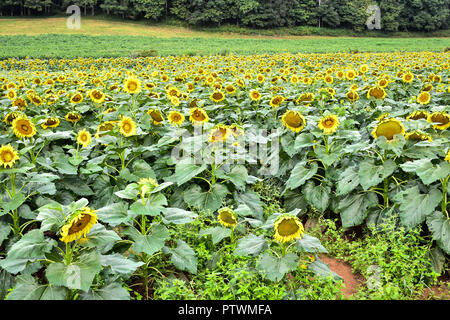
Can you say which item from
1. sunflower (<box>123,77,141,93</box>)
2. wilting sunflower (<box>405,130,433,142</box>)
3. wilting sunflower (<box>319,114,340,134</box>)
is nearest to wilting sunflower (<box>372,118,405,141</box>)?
wilting sunflower (<box>405,130,433,142</box>)

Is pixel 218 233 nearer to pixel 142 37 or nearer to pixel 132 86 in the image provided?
pixel 132 86

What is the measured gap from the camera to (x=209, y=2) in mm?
58969

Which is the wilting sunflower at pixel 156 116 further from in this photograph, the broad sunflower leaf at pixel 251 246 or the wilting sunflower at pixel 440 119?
the wilting sunflower at pixel 440 119

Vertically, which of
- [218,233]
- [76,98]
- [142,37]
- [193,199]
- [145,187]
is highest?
[142,37]

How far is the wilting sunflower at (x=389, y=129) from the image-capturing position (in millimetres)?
3092

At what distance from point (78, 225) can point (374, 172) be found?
2.45 m

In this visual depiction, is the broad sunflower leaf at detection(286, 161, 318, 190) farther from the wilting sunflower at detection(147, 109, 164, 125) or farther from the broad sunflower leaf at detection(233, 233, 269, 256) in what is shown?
the wilting sunflower at detection(147, 109, 164, 125)

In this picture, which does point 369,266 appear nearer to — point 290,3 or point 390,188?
point 390,188

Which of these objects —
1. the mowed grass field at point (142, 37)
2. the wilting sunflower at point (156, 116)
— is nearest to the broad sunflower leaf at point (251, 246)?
the wilting sunflower at point (156, 116)

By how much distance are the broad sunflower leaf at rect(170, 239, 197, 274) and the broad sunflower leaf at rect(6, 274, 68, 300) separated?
0.83 m

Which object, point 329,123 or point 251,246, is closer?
point 251,246

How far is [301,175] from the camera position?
3566 mm

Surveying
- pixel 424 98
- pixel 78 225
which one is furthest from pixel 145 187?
pixel 424 98
